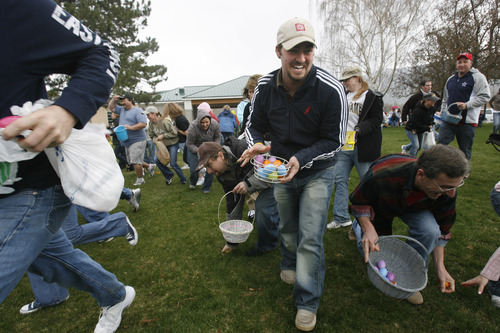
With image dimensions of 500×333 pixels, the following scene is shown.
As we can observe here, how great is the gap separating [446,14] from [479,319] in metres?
24.5

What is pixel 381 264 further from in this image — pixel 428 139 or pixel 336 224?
pixel 428 139

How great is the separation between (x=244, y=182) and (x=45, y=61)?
75.3 inches

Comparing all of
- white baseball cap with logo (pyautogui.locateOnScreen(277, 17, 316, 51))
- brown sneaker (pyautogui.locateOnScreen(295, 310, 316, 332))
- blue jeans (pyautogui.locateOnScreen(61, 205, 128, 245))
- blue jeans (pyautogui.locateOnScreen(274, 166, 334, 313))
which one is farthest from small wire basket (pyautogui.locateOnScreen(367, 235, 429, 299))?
blue jeans (pyautogui.locateOnScreen(61, 205, 128, 245))

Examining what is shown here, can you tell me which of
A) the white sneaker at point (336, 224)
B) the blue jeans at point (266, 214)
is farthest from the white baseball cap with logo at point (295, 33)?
the white sneaker at point (336, 224)

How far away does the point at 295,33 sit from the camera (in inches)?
72.7

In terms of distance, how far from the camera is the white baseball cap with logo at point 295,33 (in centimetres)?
183

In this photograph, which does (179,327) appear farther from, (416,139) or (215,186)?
(416,139)

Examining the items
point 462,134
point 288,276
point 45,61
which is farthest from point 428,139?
point 45,61

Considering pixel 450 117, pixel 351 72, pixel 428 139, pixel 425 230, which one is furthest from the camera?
pixel 428 139

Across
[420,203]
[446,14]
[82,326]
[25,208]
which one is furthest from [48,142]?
[446,14]

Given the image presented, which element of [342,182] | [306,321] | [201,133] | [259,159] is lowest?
[306,321]

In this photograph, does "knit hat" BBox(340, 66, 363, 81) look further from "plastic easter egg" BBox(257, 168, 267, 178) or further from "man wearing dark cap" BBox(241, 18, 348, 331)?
"plastic easter egg" BBox(257, 168, 267, 178)

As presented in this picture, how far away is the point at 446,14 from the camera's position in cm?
1923

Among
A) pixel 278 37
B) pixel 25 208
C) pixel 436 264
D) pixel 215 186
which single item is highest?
pixel 278 37
